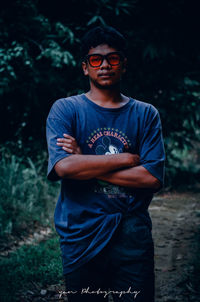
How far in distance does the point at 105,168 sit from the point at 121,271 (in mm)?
645

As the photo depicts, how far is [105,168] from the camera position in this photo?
79.9 inches

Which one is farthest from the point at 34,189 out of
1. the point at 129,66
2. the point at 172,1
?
the point at 172,1

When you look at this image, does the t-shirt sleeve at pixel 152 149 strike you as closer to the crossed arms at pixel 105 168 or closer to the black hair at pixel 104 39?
the crossed arms at pixel 105 168

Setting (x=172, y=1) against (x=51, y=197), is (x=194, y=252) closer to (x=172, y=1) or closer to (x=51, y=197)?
(x=51, y=197)

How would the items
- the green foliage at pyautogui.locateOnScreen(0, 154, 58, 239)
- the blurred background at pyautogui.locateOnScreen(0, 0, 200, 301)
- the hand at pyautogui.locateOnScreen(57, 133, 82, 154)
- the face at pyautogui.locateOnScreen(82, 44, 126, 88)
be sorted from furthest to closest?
1. the blurred background at pyautogui.locateOnScreen(0, 0, 200, 301)
2. the green foliage at pyautogui.locateOnScreen(0, 154, 58, 239)
3. the face at pyautogui.locateOnScreen(82, 44, 126, 88)
4. the hand at pyautogui.locateOnScreen(57, 133, 82, 154)

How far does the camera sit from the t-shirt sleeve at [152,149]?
211 centimetres

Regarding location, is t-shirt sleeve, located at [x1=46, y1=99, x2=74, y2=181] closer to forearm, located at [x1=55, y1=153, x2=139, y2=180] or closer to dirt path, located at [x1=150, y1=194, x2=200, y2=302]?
forearm, located at [x1=55, y1=153, x2=139, y2=180]

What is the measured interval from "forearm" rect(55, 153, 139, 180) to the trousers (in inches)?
13.5

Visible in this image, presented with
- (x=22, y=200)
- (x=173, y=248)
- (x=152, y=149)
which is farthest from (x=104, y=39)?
(x=22, y=200)

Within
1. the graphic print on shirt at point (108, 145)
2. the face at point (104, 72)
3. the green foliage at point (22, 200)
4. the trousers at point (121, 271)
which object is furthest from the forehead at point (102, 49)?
the green foliage at point (22, 200)

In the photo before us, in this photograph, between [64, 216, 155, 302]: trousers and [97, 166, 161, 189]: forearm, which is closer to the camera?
[64, 216, 155, 302]: trousers

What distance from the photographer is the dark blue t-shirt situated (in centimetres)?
196

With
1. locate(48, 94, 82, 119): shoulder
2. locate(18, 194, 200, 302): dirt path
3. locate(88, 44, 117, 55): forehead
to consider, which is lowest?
locate(18, 194, 200, 302): dirt path

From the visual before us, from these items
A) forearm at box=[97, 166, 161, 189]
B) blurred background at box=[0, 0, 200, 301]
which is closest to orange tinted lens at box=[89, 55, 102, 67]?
forearm at box=[97, 166, 161, 189]
